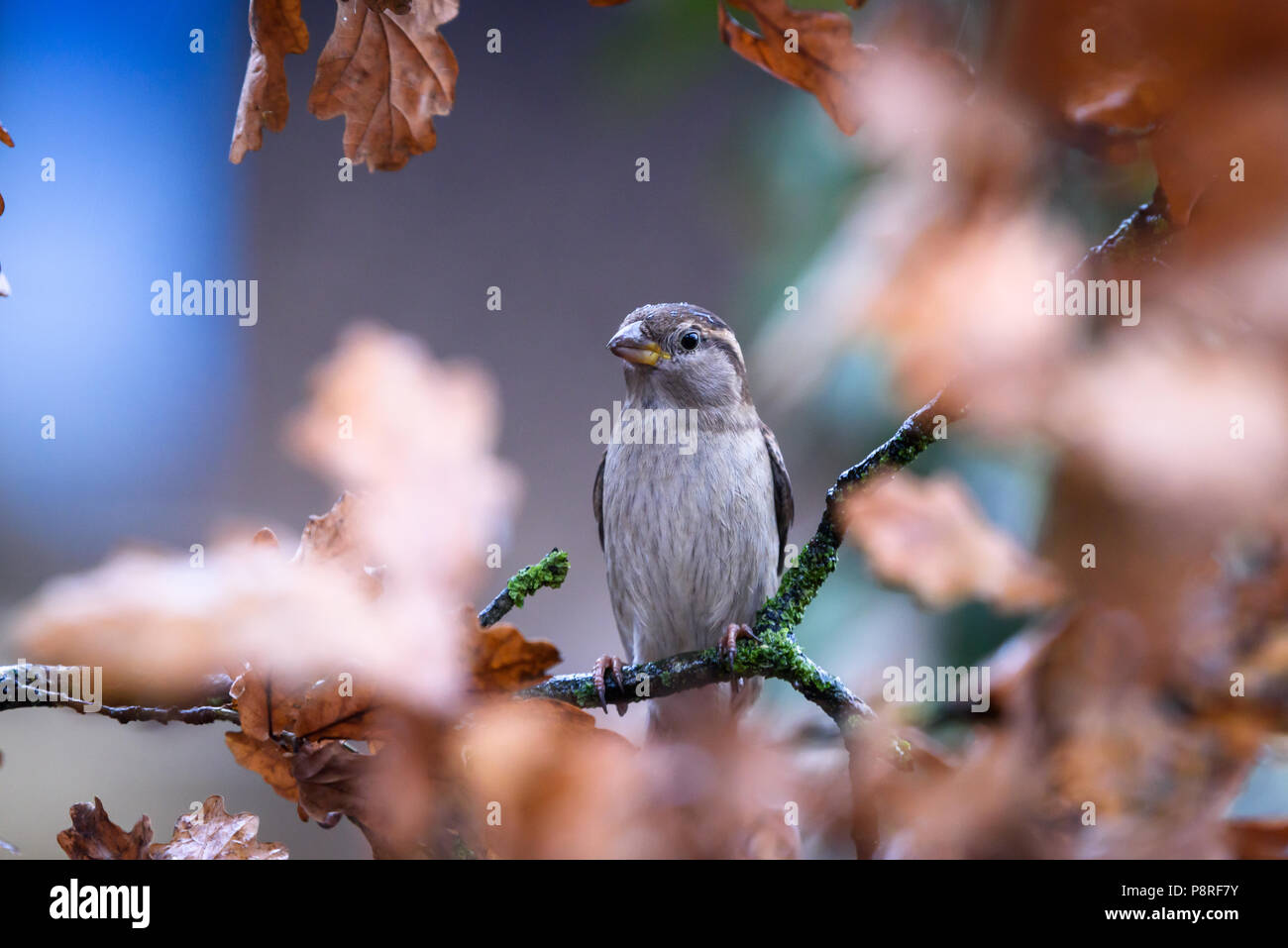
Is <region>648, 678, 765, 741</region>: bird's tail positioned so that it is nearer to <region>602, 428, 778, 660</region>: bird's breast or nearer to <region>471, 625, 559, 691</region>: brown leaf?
<region>602, 428, 778, 660</region>: bird's breast

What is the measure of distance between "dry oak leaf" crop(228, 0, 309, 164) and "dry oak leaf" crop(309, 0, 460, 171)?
3 centimetres

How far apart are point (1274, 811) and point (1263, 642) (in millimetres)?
147

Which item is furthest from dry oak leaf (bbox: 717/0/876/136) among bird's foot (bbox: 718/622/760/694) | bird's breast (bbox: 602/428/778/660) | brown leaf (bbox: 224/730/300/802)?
bird's breast (bbox: 602/428/778/660)

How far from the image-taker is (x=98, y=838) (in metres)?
0.64

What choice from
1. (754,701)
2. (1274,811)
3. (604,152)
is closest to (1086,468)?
(1274,811)

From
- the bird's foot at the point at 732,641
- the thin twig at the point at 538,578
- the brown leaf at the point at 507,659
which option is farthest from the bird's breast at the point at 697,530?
the brown leaf at the point at 507,659

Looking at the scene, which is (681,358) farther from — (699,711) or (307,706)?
(307,706)

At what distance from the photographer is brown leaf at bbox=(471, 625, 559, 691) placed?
0.53 meters

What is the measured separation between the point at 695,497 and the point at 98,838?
2.70 feet

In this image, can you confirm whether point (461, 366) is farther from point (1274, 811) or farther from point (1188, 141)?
point (1274, 811)

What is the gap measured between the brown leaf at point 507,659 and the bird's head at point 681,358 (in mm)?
665

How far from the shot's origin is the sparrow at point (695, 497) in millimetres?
1271

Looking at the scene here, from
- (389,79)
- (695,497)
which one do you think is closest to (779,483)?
(695,497)

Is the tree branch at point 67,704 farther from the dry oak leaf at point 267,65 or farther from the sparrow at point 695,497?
the sparrow at point 695,497
